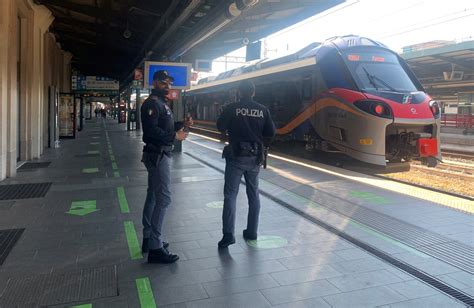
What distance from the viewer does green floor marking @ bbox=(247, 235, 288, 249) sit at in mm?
4613

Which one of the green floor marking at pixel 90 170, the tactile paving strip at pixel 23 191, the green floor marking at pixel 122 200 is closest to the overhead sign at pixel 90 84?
the green floor marking at pixel 90 170

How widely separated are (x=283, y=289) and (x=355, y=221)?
2354mm

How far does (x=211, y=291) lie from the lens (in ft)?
11.4

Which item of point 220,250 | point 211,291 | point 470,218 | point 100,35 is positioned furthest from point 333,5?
point 100,35

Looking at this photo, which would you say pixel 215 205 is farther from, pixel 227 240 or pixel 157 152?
pixel 157 152

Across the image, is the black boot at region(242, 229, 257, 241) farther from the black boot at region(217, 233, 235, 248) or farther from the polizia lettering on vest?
the polizia lettering on vest

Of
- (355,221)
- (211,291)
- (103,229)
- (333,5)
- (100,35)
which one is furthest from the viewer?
(100,35)

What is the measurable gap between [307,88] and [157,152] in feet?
26.7

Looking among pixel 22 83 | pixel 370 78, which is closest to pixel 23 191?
pixel 22 83

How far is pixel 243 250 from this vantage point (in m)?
4.48

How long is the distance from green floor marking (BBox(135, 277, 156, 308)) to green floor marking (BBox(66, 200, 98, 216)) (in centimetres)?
263

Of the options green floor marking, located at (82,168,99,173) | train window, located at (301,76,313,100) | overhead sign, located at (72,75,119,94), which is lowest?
green floor marking, located at (82,168,99,173)

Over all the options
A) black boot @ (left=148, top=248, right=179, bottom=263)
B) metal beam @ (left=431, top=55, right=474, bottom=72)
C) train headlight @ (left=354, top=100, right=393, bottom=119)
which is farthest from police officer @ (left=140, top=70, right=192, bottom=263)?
metal beam @ (left=431, top=55, right=474, bottom=72)

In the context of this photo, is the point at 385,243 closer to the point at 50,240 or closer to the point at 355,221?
the point at 355,221
